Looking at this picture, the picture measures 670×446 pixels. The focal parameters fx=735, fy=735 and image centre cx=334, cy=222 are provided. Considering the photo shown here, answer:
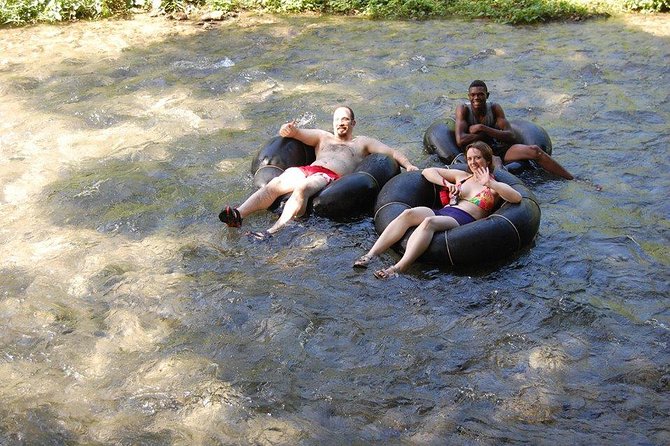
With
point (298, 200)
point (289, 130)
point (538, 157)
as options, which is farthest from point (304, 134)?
point (538, 157)

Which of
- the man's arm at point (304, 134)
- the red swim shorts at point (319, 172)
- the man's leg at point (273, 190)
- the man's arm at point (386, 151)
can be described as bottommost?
the man's leg at point (273, 190)

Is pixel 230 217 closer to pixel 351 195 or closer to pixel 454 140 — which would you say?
pixel 351 195

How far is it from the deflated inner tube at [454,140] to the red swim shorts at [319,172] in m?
1.30

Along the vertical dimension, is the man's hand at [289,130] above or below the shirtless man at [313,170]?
above

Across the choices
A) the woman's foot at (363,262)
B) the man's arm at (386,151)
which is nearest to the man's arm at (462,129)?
the man's arm at (386,151)

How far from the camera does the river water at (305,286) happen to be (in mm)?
4453

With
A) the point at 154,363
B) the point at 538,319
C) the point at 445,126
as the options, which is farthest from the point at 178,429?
the point at 445,126

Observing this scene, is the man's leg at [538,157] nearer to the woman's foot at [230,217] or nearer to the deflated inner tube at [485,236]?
the deflated inner tube at [485,236]

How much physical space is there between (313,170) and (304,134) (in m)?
0.58

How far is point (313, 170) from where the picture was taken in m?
7.02

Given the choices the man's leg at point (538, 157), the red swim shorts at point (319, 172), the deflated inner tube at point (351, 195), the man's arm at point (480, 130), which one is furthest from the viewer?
the man's arm at point (480, 130)

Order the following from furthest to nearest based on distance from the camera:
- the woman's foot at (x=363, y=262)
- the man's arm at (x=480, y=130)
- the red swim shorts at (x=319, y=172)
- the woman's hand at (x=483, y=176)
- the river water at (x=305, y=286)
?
the man's arm at (x=480, y=130), the red swim shorts at (x=319, y=172), the woman's hand at (x=483, y=176), the woman's foot at (x=363, y=262), the river water at (x=305, y=286)

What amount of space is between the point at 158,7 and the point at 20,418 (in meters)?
10.9

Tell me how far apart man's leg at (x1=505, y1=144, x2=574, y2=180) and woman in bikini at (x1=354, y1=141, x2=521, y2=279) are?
49.2 inches
